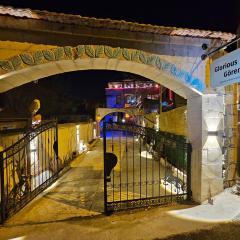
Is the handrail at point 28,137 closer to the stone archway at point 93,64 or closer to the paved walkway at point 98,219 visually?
the stone archway at point 93,64

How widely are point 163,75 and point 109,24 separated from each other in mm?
2016

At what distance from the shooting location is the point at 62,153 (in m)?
13.8

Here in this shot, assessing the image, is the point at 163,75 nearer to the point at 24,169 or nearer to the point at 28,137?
the point at 28,137

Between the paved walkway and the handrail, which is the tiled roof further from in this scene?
the paved walkway

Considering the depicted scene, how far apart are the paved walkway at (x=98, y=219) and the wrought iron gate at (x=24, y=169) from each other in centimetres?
38

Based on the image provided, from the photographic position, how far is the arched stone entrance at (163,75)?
5758 mm

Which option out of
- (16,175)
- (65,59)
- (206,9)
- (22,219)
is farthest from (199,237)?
(206,9)

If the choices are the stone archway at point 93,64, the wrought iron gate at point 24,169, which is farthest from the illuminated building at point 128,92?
the stone archway at point 93,64

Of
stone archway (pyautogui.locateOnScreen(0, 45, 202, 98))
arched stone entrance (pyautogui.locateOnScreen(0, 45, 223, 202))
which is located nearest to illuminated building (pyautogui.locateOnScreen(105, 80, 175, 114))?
arched stone entrance (pyautogui.locateOnScreen(0, 45, 223, 202))

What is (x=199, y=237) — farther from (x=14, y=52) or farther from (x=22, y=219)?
(x=14, y=52)

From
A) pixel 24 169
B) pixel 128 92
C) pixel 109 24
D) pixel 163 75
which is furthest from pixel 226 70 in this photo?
pixel 128 92

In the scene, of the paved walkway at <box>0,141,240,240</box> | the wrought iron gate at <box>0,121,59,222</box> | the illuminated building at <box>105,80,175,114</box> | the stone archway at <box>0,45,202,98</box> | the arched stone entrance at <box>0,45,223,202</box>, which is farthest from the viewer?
the illuminated building at <box>105,80,175,114</box>

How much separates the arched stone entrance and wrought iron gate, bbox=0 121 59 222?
186cm

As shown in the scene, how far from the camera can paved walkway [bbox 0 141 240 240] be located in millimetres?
5277
